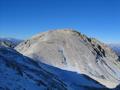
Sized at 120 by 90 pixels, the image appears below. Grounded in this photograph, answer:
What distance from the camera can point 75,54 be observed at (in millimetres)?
104938

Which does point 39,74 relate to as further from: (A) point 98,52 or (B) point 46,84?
(A) point 98,52

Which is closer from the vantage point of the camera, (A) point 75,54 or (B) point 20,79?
(B) point 20,79

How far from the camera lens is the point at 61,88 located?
160 feet

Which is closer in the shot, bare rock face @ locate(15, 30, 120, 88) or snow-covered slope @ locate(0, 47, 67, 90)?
snow-covered slope @ locate(0, 47, 67, 90)

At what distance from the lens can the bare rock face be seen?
308ft

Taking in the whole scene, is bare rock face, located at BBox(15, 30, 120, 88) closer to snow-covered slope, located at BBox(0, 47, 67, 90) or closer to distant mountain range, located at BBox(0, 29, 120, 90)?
distant mountain range, located at BBox(0, 29, 120, 90)

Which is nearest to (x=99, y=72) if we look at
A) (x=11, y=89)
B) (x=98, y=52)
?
(x=98, y=52)

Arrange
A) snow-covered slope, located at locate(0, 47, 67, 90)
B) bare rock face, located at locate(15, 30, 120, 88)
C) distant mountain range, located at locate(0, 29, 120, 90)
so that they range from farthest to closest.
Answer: bare rock face, located at locate(15, 30, 120, 88) → distant mountain range, located at locate(0, 29, 120, 90) → snow-covered slope, located at locate(0, 47, 67, 90)

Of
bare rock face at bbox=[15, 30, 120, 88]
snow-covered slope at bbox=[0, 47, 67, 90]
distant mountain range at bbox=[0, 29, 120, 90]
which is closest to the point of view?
snow-covered slope at bbox=[0, 47, 67, 90]

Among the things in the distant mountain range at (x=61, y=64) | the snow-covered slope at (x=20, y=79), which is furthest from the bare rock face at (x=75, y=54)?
the snow-covered slope at (x=20, y=79)

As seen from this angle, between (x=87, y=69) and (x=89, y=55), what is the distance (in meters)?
14.5

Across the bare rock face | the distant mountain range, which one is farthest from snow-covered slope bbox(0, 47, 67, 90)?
the bare rock face

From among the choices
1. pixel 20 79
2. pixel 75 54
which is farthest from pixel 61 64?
pixel 20 79

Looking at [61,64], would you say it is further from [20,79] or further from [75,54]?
[20,79]
